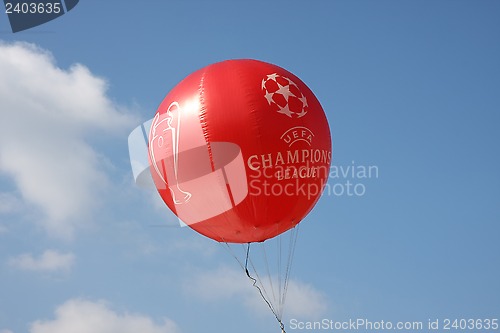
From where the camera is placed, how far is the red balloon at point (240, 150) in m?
16.4

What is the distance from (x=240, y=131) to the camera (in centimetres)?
1636

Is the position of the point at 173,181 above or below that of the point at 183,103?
below

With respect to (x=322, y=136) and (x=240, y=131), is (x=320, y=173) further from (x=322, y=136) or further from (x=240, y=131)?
(x=240, y=131)

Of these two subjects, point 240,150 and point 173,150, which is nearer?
point 240,150

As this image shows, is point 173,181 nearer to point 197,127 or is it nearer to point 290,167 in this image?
point 197,127

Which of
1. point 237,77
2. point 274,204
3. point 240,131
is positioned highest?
point 237,77

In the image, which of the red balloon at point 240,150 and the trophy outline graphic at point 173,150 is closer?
the red balloon at point 240,150

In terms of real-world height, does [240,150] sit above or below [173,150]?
below

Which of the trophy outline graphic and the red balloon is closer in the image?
the red balloon

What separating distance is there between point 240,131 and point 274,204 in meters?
1.91

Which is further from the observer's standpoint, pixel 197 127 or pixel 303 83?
pixel 303 83

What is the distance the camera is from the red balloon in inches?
646

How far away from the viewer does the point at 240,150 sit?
53.6 feet

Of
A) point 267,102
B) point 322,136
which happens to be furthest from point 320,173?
point 267,102
